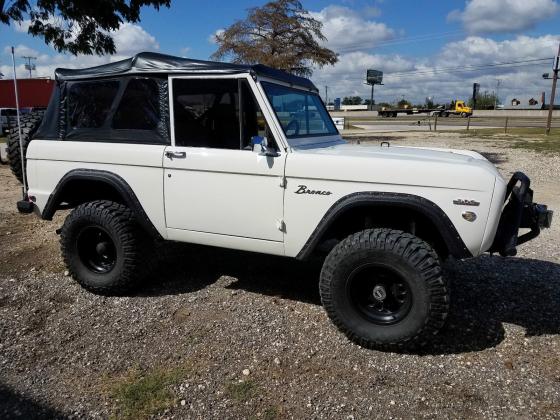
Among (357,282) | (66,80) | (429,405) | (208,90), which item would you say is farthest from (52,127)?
(429,405)

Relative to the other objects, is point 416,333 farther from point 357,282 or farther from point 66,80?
point 66,80

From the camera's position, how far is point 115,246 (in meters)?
4.20

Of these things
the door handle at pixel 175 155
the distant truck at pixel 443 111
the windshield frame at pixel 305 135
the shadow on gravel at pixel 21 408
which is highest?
the distant truck at pixel 443 111

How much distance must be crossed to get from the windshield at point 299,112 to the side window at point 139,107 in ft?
3.08

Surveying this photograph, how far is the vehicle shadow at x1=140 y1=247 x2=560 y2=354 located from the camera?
3.70 metres

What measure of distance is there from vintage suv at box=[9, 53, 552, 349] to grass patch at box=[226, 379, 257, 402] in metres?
0.81

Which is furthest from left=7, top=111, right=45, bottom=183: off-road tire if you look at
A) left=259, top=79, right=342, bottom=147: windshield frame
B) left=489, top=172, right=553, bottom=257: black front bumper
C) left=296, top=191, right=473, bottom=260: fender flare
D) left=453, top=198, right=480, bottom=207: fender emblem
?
left=489, top=172, right=553, bottom=257: black front bumper

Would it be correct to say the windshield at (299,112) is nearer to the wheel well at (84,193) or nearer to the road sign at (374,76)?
the wheel well at (84,193)

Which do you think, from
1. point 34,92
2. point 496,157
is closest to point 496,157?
point 496,157

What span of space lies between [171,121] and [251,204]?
37.8 inches

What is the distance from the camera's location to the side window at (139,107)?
3.97 metres

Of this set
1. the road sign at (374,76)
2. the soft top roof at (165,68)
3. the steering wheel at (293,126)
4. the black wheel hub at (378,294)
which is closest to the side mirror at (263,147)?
the steering wheel at (293,126)

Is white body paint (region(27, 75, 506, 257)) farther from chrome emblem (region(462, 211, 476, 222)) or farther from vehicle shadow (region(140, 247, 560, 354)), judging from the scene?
vehicle shadow (region(140, 247, 560, 354))

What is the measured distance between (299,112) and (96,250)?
7.30ft
